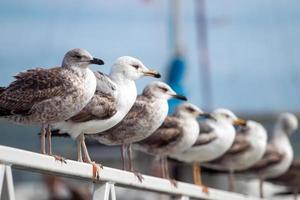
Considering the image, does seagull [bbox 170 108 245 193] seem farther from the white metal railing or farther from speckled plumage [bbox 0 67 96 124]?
A: speckled plumage [bbox 0 67 96 124]

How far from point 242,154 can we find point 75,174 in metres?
9.37

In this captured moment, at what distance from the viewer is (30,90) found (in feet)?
38.8

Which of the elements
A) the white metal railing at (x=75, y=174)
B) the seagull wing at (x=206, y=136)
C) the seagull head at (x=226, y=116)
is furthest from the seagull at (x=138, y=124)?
the seagull head at (x=226, y=116)

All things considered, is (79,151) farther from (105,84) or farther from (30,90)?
(30,90)

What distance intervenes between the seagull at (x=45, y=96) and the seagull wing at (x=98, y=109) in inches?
27.9

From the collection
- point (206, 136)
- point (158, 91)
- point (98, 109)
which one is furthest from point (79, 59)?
point (206, 136)

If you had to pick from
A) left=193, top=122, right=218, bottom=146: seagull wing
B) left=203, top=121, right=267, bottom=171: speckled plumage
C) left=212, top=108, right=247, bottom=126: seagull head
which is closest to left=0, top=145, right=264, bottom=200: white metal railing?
left=193, top=122, right=218, bottom=146: seagull wing

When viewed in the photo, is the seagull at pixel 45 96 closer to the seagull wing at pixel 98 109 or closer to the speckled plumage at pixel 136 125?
the seagull wing at pixel 98 109

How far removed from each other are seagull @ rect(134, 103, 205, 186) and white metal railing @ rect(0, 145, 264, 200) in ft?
6.72

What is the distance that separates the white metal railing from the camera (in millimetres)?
9352

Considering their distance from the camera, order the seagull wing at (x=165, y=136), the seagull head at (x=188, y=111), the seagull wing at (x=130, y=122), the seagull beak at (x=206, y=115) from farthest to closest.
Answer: the seagull beak at (x=206, y=115), the seagull head at (x=188, y=111), the seagull wing at (x=165, y=136), the seagull wing at (x=130, y=122)

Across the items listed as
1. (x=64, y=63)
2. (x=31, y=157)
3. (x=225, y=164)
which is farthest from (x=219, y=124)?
(x=31, y=157)

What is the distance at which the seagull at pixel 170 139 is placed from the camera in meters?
16.1

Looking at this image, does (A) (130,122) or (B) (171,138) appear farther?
(B) (171,138)
